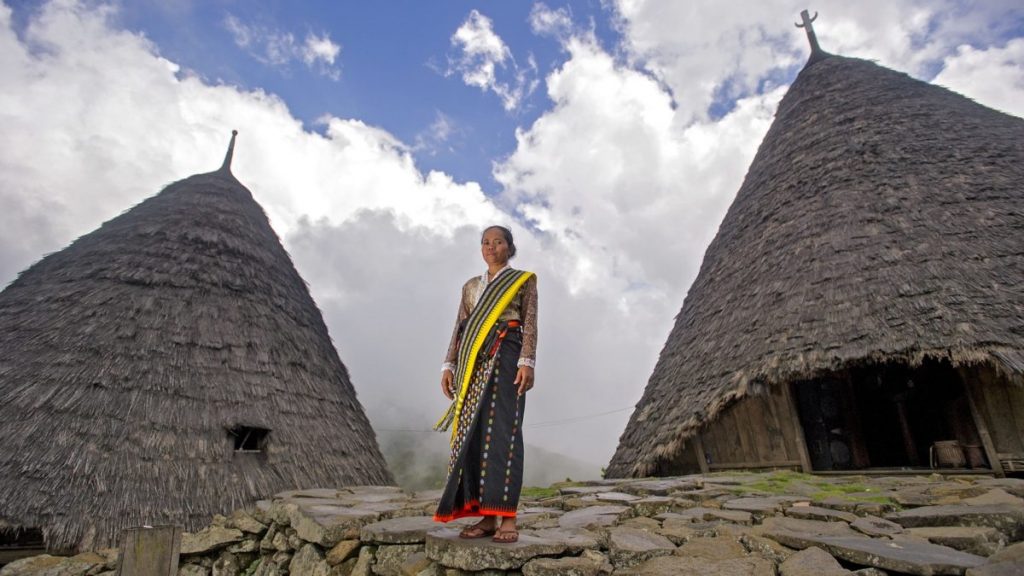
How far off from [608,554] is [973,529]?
1677 millimetres

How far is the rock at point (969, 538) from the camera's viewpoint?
7.28ft

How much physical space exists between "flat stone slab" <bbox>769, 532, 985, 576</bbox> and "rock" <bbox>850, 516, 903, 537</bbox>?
0.62 feet

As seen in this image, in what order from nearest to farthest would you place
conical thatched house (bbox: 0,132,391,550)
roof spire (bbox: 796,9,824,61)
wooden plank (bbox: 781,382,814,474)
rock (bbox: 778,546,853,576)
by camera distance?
rock (bbox: 778,546,853,576)
conical thatched house (bbox: 0,132,391,550)
wooden plank (bbox: 781,382,814,474)
roof spire (bbox: 796,9,824,61)

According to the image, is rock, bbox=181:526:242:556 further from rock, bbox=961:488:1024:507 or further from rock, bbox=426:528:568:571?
rock, bbox=961:488:1024:507

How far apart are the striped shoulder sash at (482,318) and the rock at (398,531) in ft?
1.85

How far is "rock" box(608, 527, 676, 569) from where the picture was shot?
7.63ft

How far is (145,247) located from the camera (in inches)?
340

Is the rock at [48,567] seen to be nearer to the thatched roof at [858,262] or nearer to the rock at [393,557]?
the rock at [393,557]

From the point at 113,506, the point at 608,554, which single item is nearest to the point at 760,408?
the point at 608,554

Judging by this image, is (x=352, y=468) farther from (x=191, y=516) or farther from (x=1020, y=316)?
(x=1020, y=316)

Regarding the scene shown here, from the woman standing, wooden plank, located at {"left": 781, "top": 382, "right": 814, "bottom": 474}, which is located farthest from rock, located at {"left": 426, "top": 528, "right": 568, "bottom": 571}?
wooden plank, located at {"left": 781, "top": 382, "right": 814, "bottom": 474}

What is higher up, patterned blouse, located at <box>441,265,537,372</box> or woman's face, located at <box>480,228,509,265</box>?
Answer: woman's face, located at <box>480,228,509,265</box>

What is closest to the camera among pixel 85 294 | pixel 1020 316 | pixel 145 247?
pixel 1020 316

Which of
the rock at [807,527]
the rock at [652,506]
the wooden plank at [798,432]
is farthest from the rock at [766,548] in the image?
the wooden plank at [798,432]
